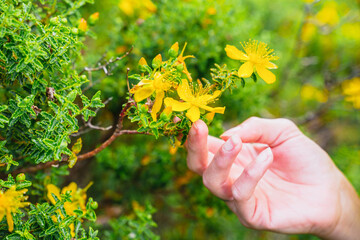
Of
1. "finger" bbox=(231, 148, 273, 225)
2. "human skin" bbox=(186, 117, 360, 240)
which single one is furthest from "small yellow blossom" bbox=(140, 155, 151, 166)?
"finger" bbox=(231, 148, 273, 225)

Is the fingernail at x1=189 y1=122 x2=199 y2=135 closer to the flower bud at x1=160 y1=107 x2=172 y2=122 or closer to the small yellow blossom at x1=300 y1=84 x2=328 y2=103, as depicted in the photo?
the flower bud at x1=160 y1=107 x2=172 y2=122

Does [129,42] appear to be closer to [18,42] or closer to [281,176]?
[18,42]

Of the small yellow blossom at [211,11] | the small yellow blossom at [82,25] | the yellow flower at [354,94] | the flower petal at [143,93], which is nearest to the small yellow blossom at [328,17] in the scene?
the yellow flower at [354,94]

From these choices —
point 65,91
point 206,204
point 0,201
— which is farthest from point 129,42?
point 0,201

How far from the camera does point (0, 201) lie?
36.4 inches

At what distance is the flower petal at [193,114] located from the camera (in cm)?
104

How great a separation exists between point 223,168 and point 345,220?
84 cm

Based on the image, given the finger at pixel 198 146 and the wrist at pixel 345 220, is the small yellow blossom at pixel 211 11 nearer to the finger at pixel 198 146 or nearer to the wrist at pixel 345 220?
the finger at pixel 198 146

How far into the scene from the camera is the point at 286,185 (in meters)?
1.54

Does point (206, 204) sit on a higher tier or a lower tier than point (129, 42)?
lower

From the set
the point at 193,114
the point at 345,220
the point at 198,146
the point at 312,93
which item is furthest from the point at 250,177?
the point at 312,93

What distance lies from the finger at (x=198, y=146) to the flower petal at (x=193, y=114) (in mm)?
47

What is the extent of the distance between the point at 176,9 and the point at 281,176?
120 cm

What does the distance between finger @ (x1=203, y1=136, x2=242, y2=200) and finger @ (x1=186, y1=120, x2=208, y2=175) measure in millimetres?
59
